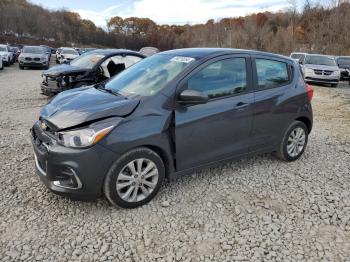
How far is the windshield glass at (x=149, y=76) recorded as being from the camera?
3816mm

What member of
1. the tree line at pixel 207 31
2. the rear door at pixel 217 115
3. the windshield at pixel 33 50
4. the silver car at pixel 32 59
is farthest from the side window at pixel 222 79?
the tree line at pixel 207 31

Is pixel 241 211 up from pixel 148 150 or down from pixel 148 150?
down

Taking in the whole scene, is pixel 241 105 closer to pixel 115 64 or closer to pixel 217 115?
pixel 217 115

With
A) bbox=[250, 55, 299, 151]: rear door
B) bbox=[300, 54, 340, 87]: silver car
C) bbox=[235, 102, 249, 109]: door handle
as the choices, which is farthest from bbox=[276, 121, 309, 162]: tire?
bbox=[300, 54, 340, 87]: silver car

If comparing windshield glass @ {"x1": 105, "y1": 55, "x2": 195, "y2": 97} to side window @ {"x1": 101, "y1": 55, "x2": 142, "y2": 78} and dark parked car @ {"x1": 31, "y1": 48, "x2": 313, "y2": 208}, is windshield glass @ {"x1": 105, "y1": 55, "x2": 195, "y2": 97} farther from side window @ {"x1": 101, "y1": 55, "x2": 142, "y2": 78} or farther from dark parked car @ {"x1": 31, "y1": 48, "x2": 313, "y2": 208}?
side window @ {"x1": 101, "y1": 55, "x2": 142, "y2": 78}

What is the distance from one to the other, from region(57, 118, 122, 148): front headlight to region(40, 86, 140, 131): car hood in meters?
0.08

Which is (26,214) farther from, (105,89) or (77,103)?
(105,89)

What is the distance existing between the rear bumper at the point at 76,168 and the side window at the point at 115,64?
5.42 meters

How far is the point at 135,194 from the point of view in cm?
356

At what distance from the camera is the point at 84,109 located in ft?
11.4

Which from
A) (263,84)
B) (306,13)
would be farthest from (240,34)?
(263,84)

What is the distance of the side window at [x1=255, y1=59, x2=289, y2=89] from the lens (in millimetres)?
4434

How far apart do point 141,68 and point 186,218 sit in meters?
2.11

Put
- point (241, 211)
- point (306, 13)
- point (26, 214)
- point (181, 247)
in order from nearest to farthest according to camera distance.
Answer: point (181, 247), point (26, 214), point (241, 211), point (306, 13)
